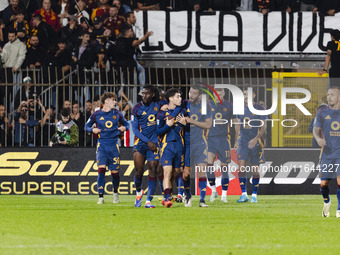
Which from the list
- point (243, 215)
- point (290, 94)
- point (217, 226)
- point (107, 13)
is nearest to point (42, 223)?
point (217, 226)

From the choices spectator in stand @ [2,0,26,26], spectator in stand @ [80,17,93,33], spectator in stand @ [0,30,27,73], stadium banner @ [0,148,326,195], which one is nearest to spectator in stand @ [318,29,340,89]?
stadium banner @ [0,148,326,195]

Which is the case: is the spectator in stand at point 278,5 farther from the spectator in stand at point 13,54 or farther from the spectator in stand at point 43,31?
the spectator in stand at point 13,54

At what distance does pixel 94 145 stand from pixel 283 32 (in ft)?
18.3

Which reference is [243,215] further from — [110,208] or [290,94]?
[290,94]

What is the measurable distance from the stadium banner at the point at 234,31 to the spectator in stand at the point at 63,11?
1714 mm

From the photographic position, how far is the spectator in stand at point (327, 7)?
20750mm

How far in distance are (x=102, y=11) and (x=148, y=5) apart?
1279 mm

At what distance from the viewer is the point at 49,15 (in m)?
19.7

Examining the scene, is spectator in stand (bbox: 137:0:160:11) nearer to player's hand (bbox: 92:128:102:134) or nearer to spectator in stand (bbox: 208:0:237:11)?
spectator in stand (bbox: 208:0:237:11)

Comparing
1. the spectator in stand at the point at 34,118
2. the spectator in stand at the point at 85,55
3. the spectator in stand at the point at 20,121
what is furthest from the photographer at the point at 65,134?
the spectator in stand at the point at 85,55

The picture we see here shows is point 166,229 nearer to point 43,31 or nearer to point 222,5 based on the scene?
point 43,31

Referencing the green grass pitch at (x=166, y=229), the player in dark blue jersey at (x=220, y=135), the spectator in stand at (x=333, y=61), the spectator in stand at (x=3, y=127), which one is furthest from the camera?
the spectator in stand at (x=333, y=61)

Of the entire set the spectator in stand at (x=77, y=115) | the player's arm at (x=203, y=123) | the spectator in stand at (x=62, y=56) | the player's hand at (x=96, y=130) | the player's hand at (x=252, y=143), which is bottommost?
the player's hand at (x=252, y=143)

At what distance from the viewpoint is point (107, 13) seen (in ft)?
65.3
